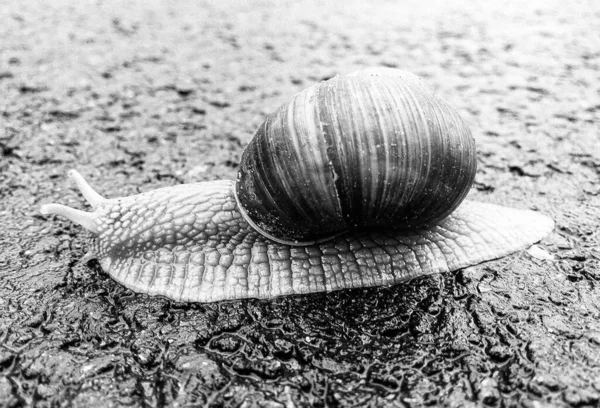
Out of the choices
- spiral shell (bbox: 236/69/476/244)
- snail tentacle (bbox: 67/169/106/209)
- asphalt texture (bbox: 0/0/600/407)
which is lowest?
asphalt texture (bbox: 0/0/600/407)

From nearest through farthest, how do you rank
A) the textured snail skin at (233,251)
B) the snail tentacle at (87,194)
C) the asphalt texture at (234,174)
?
the asphalt texture at (234,174) → the textured snail skin at (233,251) → the snail tentacle at (87,194)

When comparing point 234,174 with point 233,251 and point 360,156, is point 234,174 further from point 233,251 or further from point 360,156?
point 360,156

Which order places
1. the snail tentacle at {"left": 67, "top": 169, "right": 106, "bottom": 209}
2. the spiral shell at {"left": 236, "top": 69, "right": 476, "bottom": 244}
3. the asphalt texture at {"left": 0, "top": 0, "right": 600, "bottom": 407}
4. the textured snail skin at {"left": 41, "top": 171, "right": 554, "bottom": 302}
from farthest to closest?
the snail tentacle at {"left": 67, "top": 169, "right": 106, "bottom": 209} < the textured snail skin at {"left": 41, "top": 171, "right": 554, "bottom": 302} < the spiral shell at {"left": 236, "top": 69, "right": 476, "bottom": 244} < the asphalt texture at {"left": 0, "top": 0, "right": 600, "bottom": 407}

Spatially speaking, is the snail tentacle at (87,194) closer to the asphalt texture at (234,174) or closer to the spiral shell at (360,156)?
the asphalt texture at (234,174)

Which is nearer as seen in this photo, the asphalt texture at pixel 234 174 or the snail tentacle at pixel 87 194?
the asphalt texture at pixel 234 174

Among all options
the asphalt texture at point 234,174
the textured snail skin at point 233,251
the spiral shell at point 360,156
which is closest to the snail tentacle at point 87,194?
the textured snail skin at point 233,251

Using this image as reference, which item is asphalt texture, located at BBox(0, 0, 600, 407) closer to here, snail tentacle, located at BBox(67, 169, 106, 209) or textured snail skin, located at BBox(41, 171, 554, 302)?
textured snail skin, located at BBox(41, 171, 554, 302)

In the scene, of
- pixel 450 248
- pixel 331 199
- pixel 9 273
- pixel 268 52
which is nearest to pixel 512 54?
pixel 268 52

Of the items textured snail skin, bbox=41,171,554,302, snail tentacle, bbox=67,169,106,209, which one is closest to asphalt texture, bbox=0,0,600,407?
textured snail skin, bbox=41,171,554,302
